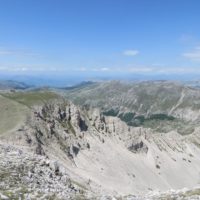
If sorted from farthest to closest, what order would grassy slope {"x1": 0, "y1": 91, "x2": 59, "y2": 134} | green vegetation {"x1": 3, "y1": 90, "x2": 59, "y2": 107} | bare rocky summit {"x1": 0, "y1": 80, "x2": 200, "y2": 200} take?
green vegetation {"x1": 3, "y1": 90, "x2": 59, "y2": 107} < grassy slope {"x1": 0, "y1": 91, "x2": 59, "y2": 134} < bare rocky summit {"x1": 0, "y1": 80, "x2": 200, "y2": 200}

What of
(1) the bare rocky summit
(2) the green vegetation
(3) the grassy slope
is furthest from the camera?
(2) the green vegetation

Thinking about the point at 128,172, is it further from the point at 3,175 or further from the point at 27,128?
the point at 3,175

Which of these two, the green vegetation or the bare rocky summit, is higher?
the green vegetation

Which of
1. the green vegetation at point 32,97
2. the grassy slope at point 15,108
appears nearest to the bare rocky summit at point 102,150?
the green vegetation at point 32,97

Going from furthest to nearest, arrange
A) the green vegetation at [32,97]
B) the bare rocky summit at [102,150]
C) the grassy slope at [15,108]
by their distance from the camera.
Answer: the green vegetation at [32,97]
the grassy slope at [15,108]
the bare rocky summit at [102,150]

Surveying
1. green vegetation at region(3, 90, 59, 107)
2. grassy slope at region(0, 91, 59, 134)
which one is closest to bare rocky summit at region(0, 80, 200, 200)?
green vegetation at region(3, 90, 59, 107)

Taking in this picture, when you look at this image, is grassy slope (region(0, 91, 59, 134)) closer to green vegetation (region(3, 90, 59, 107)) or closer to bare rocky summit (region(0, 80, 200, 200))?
green vegetation (region(3, 90, 59, 107))

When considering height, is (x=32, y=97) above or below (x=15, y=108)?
above

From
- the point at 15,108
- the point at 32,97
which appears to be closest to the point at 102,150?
the point at 32,97

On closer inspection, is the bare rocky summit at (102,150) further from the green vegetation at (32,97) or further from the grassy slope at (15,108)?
the grassy slope at (15,108)

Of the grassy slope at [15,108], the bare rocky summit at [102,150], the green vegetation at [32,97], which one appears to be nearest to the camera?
the bare rocky summit at [102,150]

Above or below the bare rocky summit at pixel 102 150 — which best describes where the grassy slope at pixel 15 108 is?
above

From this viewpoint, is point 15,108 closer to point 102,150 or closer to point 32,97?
point 32,97
